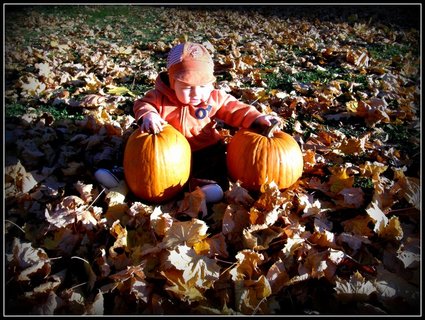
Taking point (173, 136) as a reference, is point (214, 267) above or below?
below

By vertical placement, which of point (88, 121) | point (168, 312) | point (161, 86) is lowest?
point (168, 312)

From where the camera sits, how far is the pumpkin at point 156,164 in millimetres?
2363

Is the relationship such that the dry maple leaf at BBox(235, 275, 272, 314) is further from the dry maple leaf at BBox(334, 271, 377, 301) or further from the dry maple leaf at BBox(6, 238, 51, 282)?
the dry maple leaf at BBox(6, 238, 51, 282)

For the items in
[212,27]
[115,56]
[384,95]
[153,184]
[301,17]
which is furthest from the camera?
[301,17]

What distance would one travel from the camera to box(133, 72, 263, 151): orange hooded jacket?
107 inches

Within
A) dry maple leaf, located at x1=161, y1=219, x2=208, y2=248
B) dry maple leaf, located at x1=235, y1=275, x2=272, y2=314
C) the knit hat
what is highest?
the knit hat

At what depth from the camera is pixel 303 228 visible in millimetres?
2285

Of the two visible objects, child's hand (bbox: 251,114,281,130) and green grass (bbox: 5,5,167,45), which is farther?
green grass (bbox: 5,5,167,45)

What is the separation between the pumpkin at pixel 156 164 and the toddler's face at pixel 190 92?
26cm

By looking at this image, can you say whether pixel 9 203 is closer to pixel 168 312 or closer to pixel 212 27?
pixel 168 312

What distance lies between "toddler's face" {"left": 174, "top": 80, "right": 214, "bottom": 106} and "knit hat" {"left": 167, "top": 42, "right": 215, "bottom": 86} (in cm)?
8

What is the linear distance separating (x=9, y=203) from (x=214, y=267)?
1.71 meters

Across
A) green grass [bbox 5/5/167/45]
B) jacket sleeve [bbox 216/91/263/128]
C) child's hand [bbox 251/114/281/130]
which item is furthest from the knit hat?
green grass [bbox 5/5/167/45]

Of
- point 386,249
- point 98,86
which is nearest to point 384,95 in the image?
point 386,249
